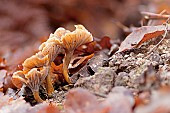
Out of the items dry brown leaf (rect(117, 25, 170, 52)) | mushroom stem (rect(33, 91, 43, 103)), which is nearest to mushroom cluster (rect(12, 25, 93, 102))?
mushroom stem (rect(33, 91, 43, 103))

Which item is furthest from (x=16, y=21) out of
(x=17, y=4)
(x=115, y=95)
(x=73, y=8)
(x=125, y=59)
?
(x=115, y=95)

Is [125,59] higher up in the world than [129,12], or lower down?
lower down

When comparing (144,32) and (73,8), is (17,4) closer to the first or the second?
(73,8)

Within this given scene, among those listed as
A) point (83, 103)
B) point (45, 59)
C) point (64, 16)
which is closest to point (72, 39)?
point (45, 59)

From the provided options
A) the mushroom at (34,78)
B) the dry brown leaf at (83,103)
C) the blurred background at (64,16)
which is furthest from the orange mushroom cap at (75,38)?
the blurred background at (64,16)

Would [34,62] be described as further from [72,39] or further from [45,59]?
[72,39]

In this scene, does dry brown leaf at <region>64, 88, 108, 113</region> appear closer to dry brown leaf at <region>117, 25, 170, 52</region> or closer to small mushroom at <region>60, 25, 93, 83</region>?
small mushroom at <region>60, 25, 93, 83</region>
